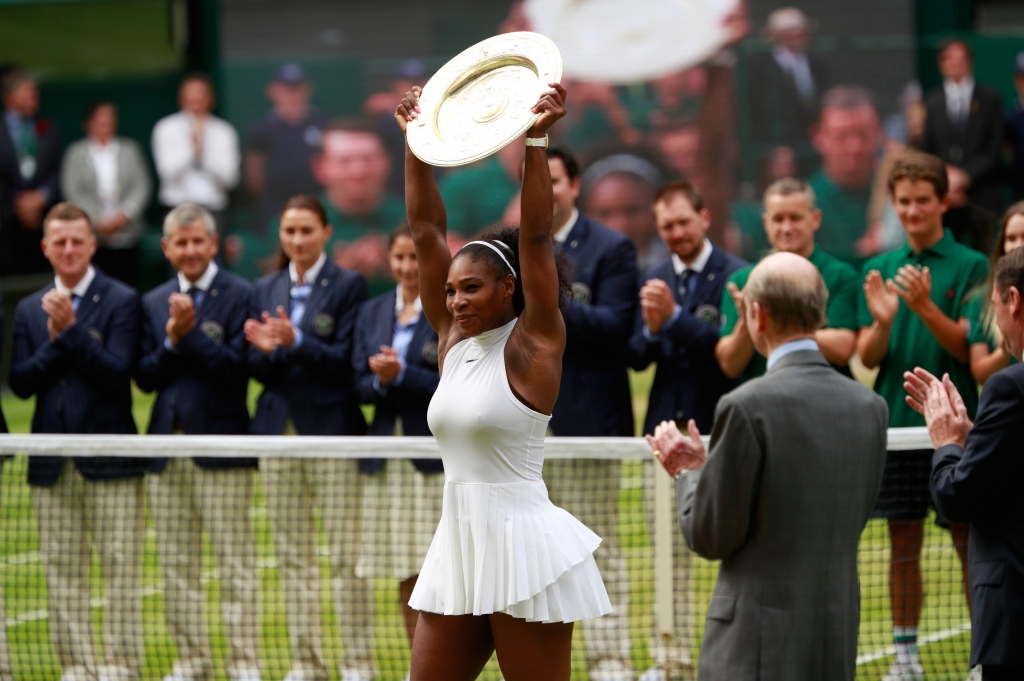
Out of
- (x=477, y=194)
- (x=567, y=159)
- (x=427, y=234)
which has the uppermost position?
(x=477, y=194)

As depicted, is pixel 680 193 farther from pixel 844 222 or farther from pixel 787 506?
pixel 844 222

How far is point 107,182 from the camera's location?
15.9m

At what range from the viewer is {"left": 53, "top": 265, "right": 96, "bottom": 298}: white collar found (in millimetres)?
7660

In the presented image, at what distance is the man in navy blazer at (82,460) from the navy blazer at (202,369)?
0.14 m

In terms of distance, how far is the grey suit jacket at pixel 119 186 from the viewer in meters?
15.9

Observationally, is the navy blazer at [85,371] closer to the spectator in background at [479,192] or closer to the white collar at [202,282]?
the white collar at [202,282]

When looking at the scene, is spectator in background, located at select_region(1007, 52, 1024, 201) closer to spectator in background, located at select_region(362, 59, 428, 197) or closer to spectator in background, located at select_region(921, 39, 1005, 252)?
spectator in background, located at select_region(921, 39, 1005, 252)

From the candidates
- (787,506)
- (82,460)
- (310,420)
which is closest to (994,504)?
(787,506)

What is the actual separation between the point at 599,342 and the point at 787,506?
316 centimetres

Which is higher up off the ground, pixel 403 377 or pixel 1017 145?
pixel 1017 145

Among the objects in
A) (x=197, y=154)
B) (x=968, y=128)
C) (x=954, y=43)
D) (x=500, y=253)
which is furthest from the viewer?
(x=197, y=154)

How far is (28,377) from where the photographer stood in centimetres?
734

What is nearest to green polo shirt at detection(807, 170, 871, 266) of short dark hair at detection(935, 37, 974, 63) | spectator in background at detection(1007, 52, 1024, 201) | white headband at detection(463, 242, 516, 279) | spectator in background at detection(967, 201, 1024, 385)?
spectator in background at detection(1007, 52, 1024, 201)

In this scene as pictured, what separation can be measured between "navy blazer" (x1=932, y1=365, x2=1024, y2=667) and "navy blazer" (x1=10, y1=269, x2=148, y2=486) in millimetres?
4484
